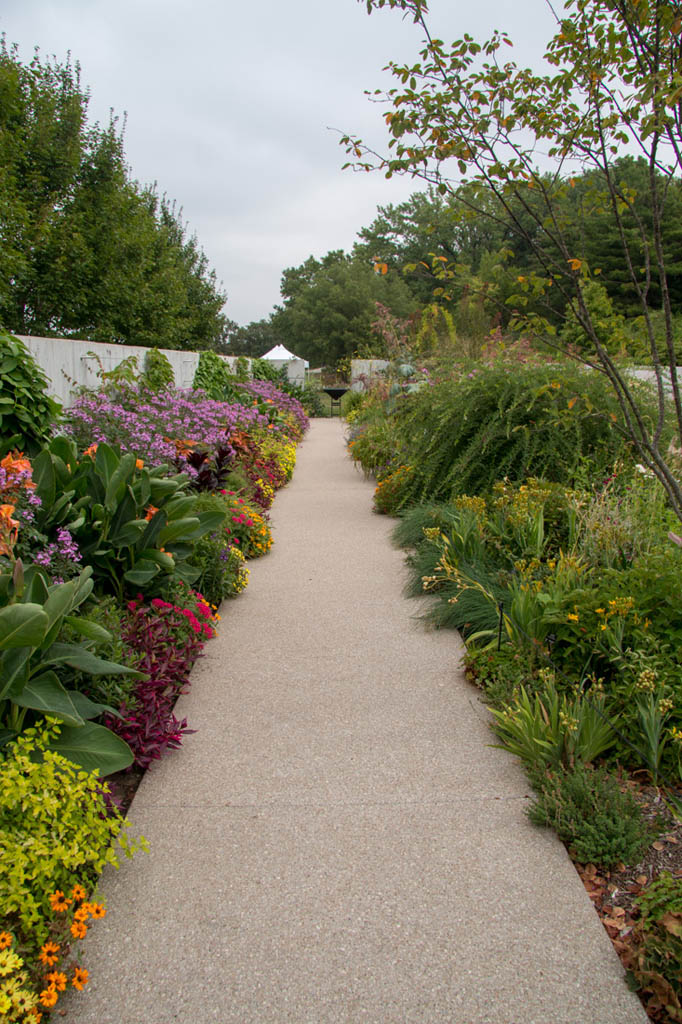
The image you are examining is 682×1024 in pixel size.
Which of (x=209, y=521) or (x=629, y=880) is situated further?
(x=209, y=521)

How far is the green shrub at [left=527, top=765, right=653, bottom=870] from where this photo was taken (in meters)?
2.14

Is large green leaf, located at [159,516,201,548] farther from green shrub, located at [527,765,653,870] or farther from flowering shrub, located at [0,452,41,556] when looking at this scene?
green shrub, located at [527,765,653,870]

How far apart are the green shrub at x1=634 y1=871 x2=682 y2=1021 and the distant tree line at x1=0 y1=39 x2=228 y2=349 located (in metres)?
11.0

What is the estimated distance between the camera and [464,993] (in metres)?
1.70

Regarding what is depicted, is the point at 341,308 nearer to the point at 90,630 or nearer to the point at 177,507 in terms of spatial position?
the point at 177,507

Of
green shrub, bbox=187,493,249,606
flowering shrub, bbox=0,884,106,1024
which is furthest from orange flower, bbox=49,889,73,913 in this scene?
green shrub, bbox=187,493,249,606

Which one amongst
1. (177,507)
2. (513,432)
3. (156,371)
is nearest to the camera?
(177,507)

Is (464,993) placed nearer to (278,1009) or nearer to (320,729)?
(278,1009)

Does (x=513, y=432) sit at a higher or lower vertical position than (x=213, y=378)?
lower

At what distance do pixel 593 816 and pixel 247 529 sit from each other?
394 centimetres

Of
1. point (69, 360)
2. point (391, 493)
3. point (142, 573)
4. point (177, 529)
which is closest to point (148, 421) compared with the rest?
point (69, 360)

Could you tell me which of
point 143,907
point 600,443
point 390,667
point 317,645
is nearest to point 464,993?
point 143,907

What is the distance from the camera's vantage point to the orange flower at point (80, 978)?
166 cm

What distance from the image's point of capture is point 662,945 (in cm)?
171
